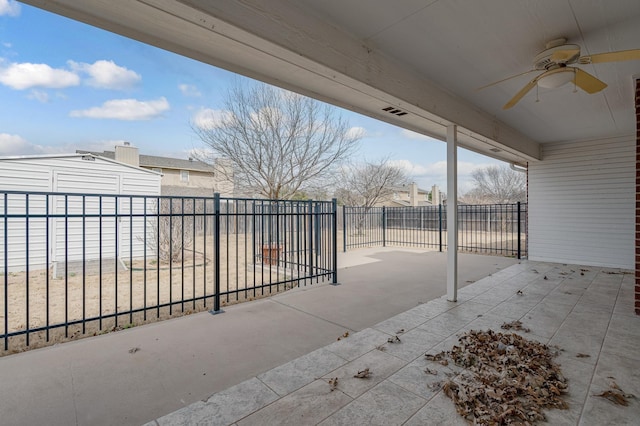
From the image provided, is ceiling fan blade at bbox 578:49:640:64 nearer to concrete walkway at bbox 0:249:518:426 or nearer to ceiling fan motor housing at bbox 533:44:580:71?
ceiling fan motor housing at bbox 533:44:580:71

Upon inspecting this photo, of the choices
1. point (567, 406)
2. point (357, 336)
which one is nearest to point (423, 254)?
point (357, 336)

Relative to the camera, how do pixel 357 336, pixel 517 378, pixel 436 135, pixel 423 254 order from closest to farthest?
pixel 517 378
pixel 357 336
pixel 436 135
pixel 423 254

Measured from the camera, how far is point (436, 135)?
5.02m

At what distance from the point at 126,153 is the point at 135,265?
1046cm

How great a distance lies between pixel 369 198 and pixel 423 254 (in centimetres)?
751

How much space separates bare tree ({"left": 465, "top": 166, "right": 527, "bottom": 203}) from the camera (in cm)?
2069

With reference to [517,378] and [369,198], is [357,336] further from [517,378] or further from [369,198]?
[369,198]

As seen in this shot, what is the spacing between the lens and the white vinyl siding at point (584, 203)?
247 inches

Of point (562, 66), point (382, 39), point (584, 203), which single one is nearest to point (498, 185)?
point (584, 203)

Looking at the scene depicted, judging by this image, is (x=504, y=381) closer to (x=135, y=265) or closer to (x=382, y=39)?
(x=382, y=39)

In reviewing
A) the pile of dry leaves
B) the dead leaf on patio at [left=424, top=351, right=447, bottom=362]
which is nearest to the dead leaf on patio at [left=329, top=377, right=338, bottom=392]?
the pile of dry leaves

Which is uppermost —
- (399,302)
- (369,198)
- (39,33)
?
(39,33)

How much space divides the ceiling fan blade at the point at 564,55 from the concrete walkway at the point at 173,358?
3.11 m

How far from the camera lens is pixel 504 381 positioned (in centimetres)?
212
